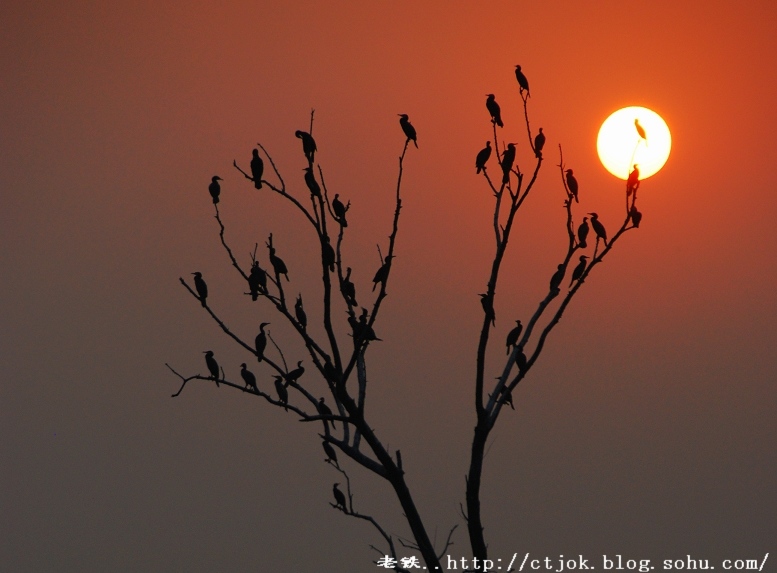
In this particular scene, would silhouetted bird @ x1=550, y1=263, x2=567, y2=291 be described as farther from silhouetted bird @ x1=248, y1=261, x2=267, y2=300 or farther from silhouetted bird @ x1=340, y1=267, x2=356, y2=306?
silhouetted bird @ x1=248, y1=261, x2=267, y2=300

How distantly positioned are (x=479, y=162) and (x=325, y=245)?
53 cm

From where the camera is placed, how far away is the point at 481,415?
235 cm

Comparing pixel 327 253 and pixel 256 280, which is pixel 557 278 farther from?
pixel 256 280

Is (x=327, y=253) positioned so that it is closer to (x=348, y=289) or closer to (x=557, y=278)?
(x=348, y=289)

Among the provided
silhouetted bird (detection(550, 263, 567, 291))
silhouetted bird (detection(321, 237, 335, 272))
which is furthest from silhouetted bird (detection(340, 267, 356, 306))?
silhouetted bird (detection(550, 263, 567, 291))

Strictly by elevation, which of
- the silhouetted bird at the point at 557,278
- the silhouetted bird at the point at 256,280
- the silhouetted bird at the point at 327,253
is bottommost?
the silhouetted bird at the point at 256,280

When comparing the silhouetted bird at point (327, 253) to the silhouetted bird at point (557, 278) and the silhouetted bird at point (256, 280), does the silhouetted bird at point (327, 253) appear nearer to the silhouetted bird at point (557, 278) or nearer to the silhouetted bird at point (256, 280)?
the silhouetted bird at point (256, 280)

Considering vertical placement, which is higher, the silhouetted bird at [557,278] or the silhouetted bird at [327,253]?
the silhouetted bird at [557,278]

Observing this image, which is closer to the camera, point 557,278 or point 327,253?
point 327,253

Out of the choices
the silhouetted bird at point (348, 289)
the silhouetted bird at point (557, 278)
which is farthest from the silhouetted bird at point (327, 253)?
the silhouetted bird at point (557, 278)

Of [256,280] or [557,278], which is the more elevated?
[557,278]

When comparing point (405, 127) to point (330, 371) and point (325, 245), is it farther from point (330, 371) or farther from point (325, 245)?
point (330, 371)

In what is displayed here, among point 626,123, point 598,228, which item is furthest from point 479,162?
point 626,123

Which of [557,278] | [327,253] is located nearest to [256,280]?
[327,253]
